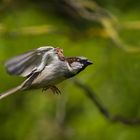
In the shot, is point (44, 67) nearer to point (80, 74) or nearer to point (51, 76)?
point (51, 76)

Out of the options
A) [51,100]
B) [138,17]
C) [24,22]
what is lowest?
[51,100]

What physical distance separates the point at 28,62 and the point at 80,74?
3.28ft

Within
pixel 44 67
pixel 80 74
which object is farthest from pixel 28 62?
pixel 80 74

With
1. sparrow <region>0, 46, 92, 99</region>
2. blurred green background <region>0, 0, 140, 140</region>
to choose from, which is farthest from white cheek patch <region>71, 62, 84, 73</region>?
blurred green background <region>0, 0, 140, 140</region>

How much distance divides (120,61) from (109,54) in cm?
6

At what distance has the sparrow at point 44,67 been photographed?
0.31 metres

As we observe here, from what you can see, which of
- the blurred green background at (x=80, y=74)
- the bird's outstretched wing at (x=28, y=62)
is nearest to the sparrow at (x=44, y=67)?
the bird's outstretched wing at (x=28, y=62)

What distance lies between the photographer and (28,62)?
0.34m

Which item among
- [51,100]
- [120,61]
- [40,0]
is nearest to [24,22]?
[40,0]

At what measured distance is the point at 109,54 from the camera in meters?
1.34

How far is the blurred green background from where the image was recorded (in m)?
1.22

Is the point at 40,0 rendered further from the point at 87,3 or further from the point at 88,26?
the point at 87,3

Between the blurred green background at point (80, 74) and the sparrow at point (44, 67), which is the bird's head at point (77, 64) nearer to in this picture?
the sparrow at point (44, 67)

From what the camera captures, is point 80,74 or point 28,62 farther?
point 80,74
